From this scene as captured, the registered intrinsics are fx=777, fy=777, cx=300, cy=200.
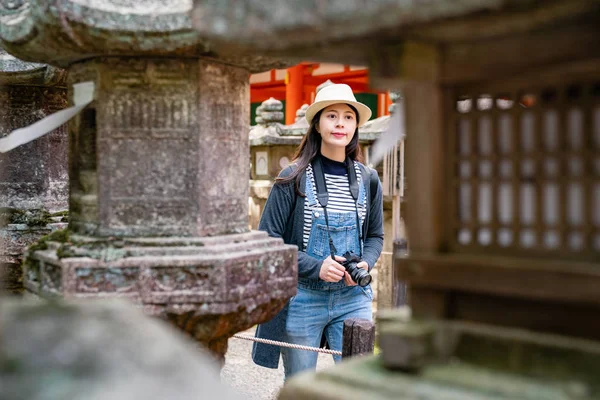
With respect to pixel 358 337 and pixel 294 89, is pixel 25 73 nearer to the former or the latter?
pixel 358 337

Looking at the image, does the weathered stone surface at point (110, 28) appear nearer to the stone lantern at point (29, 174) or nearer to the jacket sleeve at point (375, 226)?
the jacket sleeve at point (375, 226)

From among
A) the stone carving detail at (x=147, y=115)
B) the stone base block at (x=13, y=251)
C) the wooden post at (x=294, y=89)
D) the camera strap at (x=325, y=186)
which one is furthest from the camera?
the wooden post at (x=294, y=89)

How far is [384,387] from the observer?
2002 millimetres

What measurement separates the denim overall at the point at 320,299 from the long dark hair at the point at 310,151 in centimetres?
7

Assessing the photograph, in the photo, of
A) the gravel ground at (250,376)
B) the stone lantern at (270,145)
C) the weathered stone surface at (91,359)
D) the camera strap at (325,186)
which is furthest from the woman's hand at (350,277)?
the stone lantern at (270,145)

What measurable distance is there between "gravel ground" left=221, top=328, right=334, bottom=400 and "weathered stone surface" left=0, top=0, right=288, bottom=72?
275cm

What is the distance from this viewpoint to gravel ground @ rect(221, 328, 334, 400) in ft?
17.7

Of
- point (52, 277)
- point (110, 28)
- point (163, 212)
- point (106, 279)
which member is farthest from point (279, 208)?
point (110, 28)

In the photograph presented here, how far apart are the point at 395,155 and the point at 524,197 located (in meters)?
4.66

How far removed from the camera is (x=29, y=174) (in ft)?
17.5

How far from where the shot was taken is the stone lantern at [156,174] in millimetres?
3145

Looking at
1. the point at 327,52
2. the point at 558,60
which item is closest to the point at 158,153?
the point at 327,52

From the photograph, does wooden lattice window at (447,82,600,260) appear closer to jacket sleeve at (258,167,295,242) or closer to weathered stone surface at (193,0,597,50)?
weathered stone surface at (193,0,597,50)

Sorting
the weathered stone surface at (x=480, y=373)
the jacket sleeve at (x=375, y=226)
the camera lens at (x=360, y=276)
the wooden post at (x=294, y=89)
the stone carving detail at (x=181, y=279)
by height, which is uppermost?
the wooden post at (x=294, y=89)
